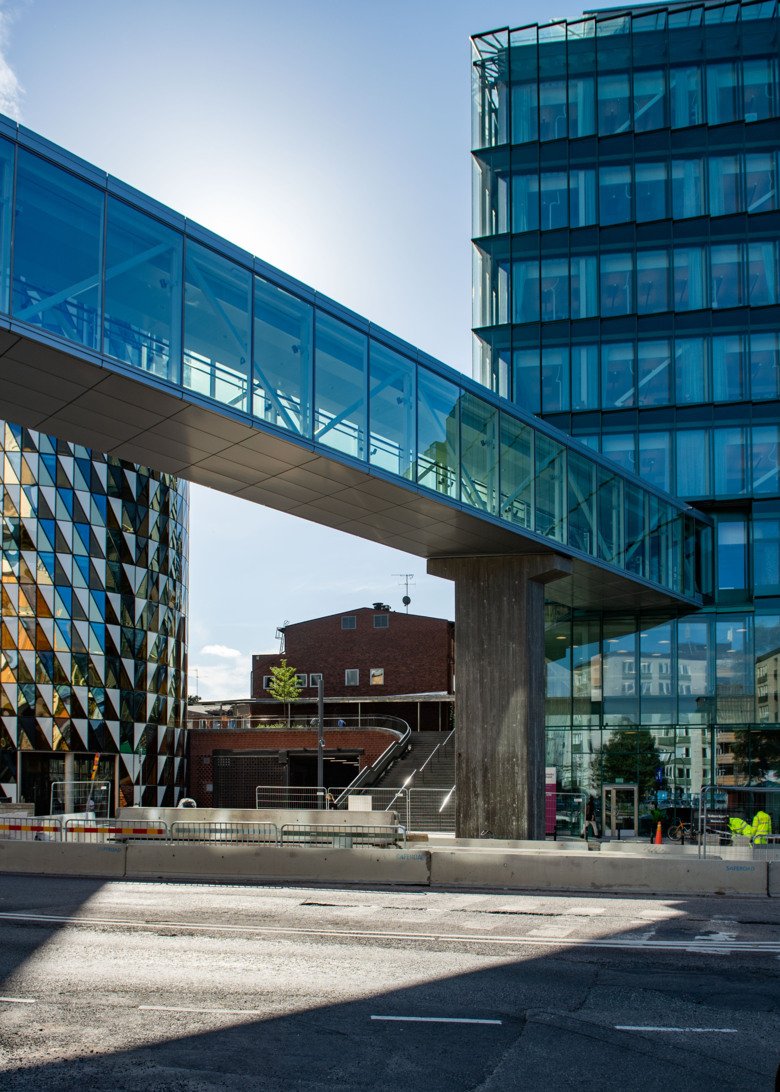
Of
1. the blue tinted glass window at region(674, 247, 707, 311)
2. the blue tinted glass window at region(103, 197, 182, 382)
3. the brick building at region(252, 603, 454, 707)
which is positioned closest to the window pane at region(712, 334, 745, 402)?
the blue tinted glass window at region(674, 247, 707, 311)

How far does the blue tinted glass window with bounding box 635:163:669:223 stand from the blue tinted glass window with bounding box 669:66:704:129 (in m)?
1.59

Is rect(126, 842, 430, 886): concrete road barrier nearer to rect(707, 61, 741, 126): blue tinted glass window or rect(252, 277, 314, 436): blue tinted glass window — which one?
rect(252, 277, 314, 436): blue tinted glass window

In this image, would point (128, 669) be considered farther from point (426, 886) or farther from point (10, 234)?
point (10, 234)

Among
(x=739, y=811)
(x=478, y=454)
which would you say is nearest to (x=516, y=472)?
(x=478, y=454)

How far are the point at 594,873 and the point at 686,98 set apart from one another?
28.2m

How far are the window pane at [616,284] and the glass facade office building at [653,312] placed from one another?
6 centimetres

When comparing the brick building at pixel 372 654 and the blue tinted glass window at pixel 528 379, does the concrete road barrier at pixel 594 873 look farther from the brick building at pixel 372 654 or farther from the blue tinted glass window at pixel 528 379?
the brick building at pixel 372 654

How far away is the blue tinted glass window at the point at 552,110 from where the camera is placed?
40.2 m

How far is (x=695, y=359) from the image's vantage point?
37.8m

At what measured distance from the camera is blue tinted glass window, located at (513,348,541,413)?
38781mm

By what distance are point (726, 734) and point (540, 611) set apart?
996cm

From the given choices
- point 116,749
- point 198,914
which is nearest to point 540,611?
point 198,914

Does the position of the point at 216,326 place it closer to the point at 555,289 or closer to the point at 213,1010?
the point at 213,1010

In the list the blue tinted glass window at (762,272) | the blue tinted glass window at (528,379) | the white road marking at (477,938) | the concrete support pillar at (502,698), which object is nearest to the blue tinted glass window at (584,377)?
the blue tinted glass window at (528,379)
